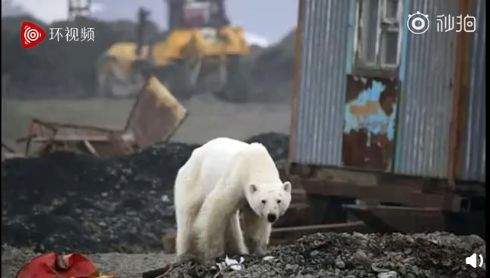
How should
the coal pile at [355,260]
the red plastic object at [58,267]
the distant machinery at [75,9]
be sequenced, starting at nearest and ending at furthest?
1. the coal pile at [355,260]
2. the red plastic object at [58,267]
3. the distant machinery at [75,9]

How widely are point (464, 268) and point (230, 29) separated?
2187 mm

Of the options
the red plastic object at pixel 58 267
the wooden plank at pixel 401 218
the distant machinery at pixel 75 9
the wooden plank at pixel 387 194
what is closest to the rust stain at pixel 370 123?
the wooden plank at pixel 387 194

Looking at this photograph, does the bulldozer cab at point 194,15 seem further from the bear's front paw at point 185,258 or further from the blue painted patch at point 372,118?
the bear's front paw at point 185,258

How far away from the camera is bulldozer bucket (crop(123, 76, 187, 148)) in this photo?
9133 millimetres

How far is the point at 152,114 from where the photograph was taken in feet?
29.9

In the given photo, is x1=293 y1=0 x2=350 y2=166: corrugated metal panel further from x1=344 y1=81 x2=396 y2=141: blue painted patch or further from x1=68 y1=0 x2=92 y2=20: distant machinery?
x1=68 y1=0 x2=92 y2=20: distant machinery

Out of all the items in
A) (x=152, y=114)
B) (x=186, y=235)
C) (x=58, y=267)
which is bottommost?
(x=58, y=267)

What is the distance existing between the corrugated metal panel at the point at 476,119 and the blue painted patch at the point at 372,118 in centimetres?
50

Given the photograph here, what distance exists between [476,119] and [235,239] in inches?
69.9

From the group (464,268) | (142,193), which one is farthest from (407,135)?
(142,193)

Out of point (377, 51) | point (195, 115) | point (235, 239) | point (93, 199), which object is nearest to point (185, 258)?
point (235, 239)

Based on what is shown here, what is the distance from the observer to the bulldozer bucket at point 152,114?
9133 mm

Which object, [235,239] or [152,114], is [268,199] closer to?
[235,239]

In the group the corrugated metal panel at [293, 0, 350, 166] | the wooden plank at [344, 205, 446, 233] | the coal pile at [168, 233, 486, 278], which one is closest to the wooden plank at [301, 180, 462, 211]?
the wooden plank at [344, 205, 446, 233]
